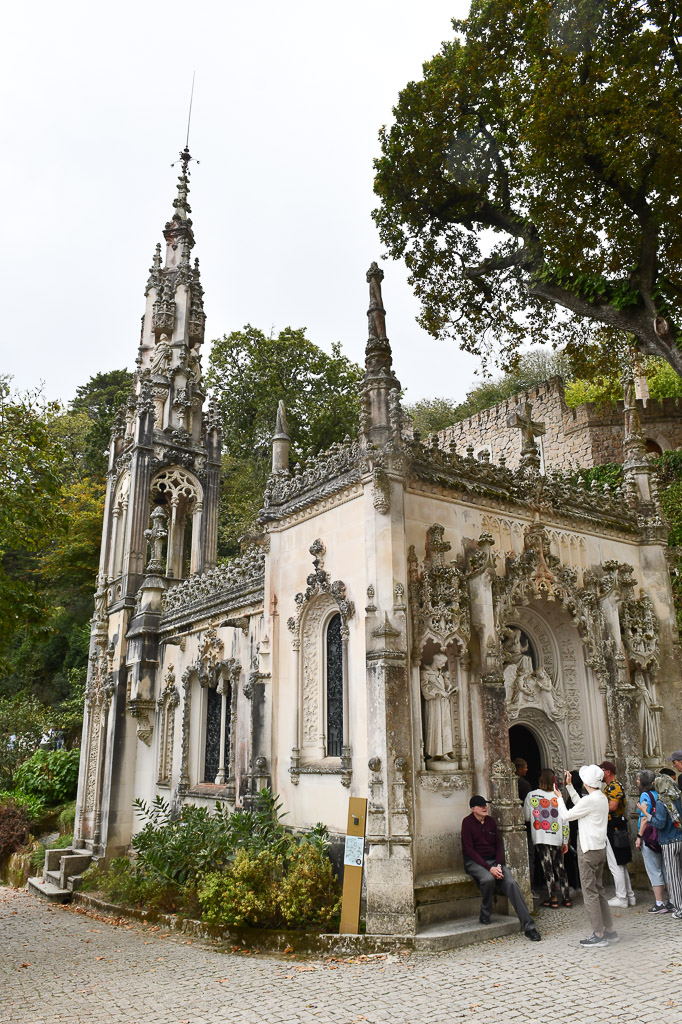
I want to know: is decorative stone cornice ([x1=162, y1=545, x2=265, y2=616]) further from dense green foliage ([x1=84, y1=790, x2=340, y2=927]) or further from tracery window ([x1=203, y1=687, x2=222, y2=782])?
dense green foliage ([x1=84, y1=790, x2=340, y2=927])

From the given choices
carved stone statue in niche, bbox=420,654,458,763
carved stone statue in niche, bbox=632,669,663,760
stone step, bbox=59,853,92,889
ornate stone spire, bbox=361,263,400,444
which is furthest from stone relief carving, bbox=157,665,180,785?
carved stone statue in niche, bbox=632,669,663,760

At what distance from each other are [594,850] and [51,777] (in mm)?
17941

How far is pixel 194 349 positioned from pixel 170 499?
15.4 ft

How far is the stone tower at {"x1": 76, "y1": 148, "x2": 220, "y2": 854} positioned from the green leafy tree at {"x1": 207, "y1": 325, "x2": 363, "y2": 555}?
897 centimetres

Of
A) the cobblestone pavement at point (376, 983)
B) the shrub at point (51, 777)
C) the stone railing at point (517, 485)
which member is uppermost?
the stone railing at point (517, 485)

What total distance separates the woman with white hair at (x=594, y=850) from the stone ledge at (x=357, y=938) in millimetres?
1254

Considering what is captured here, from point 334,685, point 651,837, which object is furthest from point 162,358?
point 651,837

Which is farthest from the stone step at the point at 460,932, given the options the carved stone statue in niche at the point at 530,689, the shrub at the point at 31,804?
the shrub at the point at 31,804

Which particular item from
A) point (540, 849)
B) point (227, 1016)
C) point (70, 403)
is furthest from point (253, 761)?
point (70, 403)

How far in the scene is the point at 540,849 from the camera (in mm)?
10680

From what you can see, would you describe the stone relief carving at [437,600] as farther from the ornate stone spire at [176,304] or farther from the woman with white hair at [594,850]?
the ornate stone spire at [176,304]

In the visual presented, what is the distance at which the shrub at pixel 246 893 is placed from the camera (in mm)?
9742

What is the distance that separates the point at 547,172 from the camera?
37.8 feet

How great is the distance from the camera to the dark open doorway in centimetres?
1315
